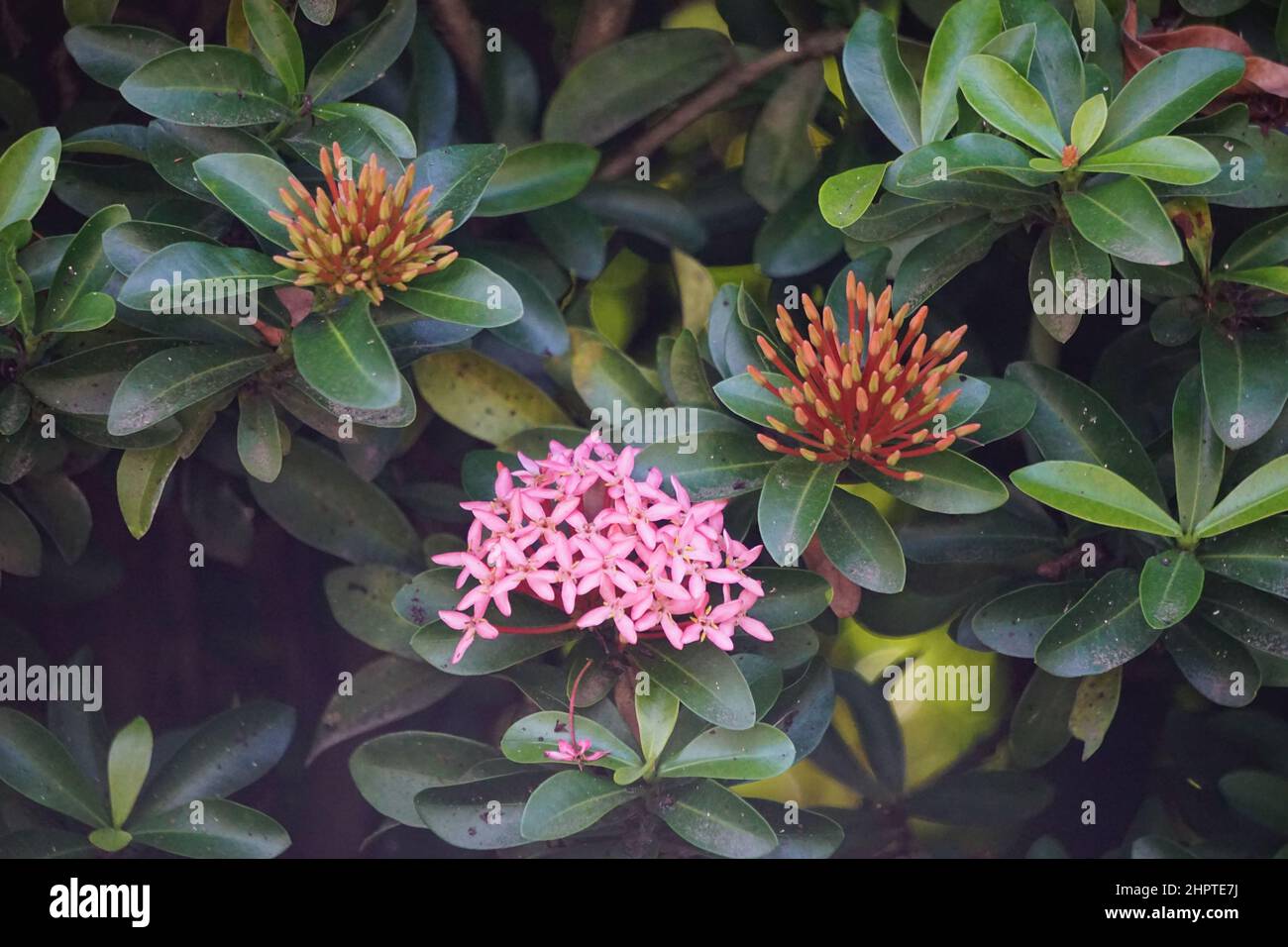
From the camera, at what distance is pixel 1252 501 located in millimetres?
1223

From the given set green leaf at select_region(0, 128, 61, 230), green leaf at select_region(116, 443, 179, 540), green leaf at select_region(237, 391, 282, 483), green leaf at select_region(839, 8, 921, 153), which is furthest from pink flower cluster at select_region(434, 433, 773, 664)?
green leaf at select_region(0, 128, 61, 230)

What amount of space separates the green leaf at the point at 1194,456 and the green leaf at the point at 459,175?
773 mm

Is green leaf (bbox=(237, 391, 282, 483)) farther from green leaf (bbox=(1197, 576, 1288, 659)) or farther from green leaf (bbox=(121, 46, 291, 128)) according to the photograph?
green leaf (bbox=(1197, 576, 1288, 659))

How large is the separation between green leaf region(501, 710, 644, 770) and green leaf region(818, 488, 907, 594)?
0.98 feet

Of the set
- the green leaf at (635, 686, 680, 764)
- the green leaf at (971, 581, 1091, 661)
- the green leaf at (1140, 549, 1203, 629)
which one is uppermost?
the green leaf at (1140, 549, 1203, 629)

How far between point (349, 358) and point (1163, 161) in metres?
0.80

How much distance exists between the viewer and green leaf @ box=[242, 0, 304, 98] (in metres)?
1.32

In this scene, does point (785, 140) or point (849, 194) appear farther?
point (785, 140)

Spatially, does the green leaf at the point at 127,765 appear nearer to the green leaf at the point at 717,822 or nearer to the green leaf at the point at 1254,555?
the green leaf at the point at 717,822

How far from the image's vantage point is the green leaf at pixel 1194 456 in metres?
1.28

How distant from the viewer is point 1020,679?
144 cm

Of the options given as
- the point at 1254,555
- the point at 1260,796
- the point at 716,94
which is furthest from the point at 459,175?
the point at 1260,796

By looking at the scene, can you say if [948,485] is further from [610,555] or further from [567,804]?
[567,804]

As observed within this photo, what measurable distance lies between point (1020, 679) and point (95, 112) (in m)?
1.28
